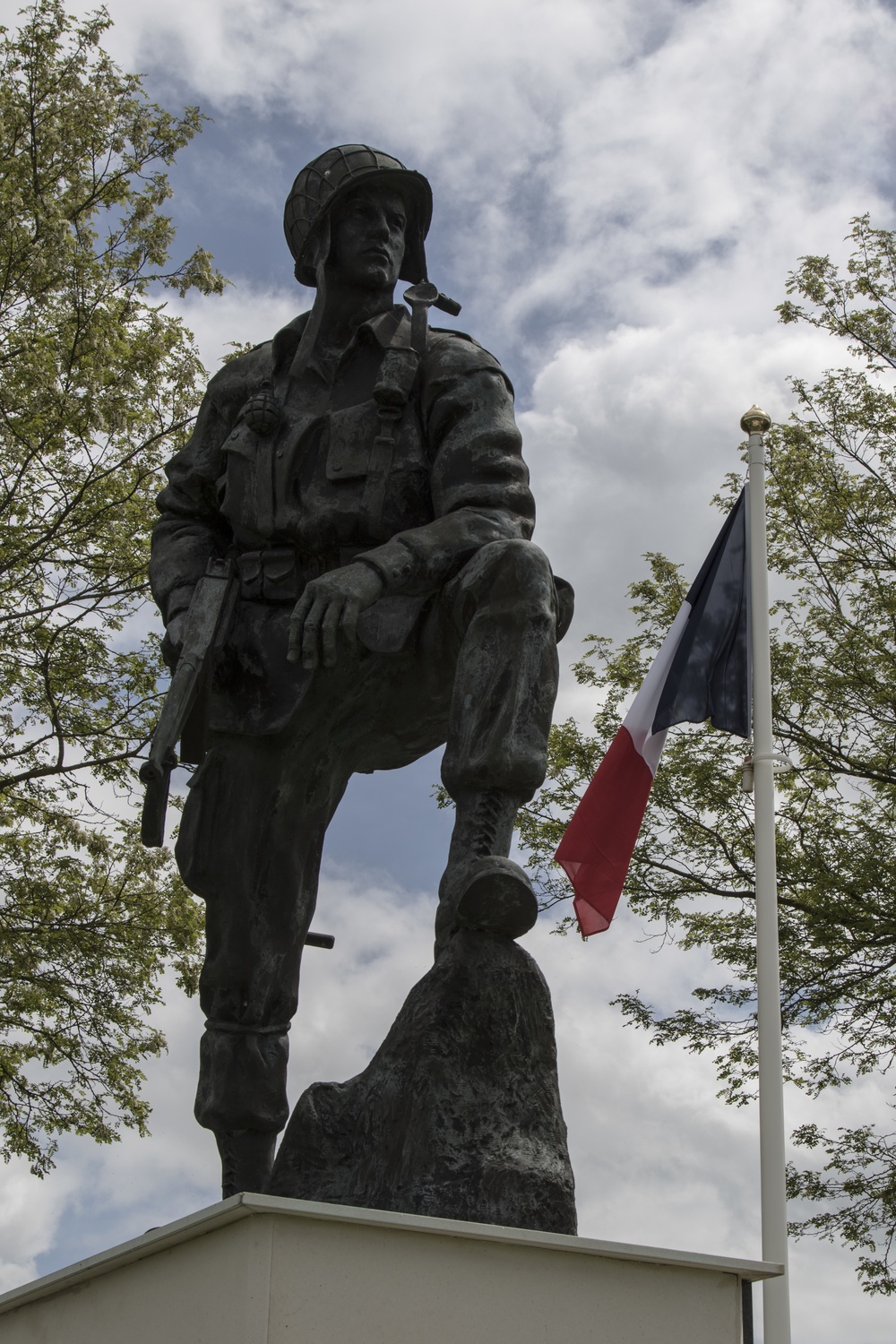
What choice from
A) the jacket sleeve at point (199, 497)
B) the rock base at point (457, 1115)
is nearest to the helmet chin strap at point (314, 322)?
the jacket sleeve at point (199, 497)

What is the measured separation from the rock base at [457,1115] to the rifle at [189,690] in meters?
0.82

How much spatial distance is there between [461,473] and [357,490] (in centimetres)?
30

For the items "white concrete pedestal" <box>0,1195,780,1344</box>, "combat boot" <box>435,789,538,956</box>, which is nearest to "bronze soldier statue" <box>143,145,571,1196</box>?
"combat boot" <box>435,789,538,956</box>

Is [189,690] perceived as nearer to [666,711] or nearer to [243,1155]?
[243,1155]

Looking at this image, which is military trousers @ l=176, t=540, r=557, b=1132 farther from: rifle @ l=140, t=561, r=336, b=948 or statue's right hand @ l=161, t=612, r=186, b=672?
statue's right hand @ l=161, t=612, r=186, b=672

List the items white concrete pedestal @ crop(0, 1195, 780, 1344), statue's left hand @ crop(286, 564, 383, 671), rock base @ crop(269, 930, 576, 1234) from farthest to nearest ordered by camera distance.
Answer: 1. statue's left hand @ crop(286, 564, 383, 671)
2. rock base @ crop(269, 930, 576, 1234)
3. white concrete pedestal @ crop(0, 1195, 780, 1344)

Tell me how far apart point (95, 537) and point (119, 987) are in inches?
140

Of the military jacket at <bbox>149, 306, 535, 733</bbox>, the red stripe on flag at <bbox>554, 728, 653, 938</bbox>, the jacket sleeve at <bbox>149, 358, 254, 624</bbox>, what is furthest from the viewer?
the red stripe on flag at <bbox>554, 728, 653, 938</bbox>

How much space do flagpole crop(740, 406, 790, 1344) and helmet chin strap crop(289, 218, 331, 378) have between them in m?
4.74

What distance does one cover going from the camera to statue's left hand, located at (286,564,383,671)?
145 inches

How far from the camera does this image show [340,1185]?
127 inches

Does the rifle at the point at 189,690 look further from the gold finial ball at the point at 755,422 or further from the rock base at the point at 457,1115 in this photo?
the gold finial ball at the point at 755,422

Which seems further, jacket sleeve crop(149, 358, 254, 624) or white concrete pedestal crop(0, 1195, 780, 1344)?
jacket sleeve crop(149, 358, 254, 624)

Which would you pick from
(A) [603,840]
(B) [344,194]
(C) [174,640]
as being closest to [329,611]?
(C) [174,640]
